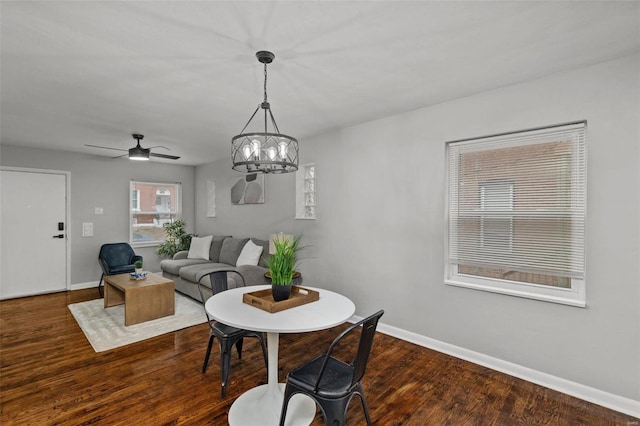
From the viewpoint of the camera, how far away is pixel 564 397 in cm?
235

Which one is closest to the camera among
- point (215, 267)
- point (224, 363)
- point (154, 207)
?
point (224, 363)

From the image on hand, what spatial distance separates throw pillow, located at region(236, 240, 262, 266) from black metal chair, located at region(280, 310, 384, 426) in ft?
9.67

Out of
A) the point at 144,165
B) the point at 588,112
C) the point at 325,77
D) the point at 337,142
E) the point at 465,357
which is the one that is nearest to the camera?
the point at 588,112

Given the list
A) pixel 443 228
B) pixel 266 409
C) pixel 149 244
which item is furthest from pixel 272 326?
pixel 149 244

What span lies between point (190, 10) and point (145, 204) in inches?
223

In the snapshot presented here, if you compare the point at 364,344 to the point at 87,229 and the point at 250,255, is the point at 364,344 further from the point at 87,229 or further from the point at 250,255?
the point at 87,229

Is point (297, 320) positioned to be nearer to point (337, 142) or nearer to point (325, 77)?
point (325, 77)

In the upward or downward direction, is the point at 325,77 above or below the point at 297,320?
above

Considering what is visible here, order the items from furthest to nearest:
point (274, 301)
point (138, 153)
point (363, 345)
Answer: point (138, 153)
point (274, 301)
point (363, 345)

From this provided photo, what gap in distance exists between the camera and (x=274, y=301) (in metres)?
2.22

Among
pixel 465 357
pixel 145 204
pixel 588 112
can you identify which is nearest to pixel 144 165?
pixel 145 204

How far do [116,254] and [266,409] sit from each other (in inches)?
188

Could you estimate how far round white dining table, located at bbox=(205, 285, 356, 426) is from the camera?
187cm

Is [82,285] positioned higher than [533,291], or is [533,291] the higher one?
[533,291]
